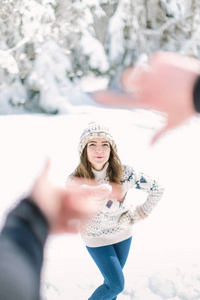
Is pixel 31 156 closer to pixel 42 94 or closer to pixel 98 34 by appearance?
pixel 42 94

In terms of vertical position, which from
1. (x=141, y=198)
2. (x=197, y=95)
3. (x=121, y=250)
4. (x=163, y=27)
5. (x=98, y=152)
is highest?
(x=197, y=95)

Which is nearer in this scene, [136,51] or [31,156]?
[31,156]

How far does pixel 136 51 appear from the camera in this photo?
1396cm

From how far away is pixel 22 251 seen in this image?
74 cm

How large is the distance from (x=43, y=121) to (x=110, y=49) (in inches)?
200

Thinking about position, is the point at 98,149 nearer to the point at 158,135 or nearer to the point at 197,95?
the point at 158,135

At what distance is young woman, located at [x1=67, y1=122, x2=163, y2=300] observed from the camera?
207cm

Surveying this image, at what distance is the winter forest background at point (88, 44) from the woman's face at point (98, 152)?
27.2 feet

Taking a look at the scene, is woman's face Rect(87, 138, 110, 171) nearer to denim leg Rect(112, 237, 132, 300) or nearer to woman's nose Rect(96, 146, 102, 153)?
woman's nose Rect(96, 146, 102, 153)

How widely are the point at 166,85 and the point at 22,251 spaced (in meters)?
0.62

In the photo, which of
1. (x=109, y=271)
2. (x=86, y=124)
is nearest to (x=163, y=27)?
(x=86, y=124)

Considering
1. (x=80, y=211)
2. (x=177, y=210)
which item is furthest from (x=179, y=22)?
(x=80, y=211)

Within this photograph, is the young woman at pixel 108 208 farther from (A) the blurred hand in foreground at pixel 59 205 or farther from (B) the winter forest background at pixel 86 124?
(A) the blurred hand in foreground at pixel 59 205

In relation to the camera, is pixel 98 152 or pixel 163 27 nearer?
pixel 98 152
